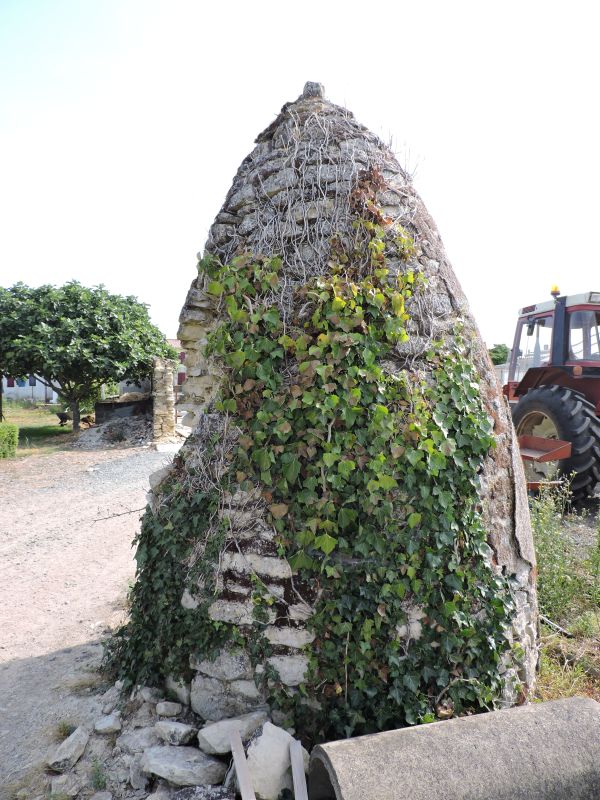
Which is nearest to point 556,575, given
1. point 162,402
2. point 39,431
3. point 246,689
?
point 246,689

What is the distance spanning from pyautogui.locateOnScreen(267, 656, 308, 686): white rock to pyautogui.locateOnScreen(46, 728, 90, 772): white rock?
41.9 inches

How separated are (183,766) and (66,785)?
0.63 m

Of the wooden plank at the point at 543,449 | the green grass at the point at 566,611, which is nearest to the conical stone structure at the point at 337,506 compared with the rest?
the green grass at the point at 566,611

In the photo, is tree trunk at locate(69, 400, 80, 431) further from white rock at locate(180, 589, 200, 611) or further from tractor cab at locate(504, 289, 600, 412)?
white rock at locate(180, 589, 200, 611)

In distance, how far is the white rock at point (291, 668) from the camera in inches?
107

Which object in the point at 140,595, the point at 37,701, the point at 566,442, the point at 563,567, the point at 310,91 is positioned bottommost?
the point at 37,701

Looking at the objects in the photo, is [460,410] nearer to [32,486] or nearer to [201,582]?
[201,582]

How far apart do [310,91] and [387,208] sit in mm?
1039

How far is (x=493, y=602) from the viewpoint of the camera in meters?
2.83

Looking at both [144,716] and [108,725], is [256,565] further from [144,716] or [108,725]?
[108,725]

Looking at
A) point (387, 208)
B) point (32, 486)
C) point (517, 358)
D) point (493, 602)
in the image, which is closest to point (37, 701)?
point (493, 602)

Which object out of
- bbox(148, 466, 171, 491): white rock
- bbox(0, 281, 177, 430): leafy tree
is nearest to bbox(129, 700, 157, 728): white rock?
bbox(148, 466, 171, 491): white rock

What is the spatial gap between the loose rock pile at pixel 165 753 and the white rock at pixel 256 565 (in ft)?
1.38

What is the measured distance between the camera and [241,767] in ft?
7.80
